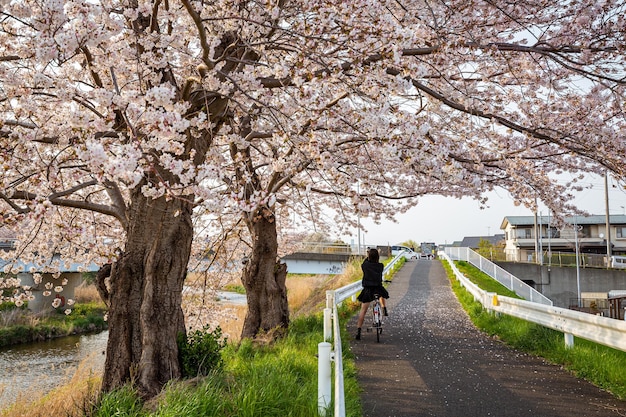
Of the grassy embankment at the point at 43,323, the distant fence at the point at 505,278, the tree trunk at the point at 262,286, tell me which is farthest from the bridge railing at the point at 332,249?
the tree trunk at the point at 262,286

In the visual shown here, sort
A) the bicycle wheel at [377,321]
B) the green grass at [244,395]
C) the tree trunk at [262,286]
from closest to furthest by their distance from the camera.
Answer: the green grass at [244,395] < the bicycle wheel at [377,321] < the tree trunk at [262,286]

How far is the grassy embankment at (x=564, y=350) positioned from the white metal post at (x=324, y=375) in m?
3.60

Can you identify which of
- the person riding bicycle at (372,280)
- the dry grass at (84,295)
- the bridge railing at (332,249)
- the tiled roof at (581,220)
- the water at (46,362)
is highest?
A: the tiled roof at (581,220)

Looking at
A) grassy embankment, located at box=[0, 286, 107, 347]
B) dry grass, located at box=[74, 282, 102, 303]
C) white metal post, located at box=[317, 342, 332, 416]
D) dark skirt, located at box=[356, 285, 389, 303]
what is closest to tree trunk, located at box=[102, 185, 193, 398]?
white metal post, located at box=[317, 342, 332, 416]

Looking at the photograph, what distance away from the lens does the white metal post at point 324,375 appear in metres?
3.96

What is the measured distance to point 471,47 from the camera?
17.4 ft

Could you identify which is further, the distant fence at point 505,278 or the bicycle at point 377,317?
the distant fence at point 505,278

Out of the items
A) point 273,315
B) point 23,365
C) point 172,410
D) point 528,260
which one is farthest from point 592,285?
point 172,410

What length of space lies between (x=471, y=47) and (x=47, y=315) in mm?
26708

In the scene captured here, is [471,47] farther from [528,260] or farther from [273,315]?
[528,260]

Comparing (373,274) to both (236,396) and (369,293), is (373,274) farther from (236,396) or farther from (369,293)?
(236,396)

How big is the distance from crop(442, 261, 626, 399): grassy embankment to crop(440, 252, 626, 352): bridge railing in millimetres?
206

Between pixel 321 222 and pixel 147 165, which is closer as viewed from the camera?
pixel 147 165

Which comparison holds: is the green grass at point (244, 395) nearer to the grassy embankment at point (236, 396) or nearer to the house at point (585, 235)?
the grassy embankment at point (236, 396)
